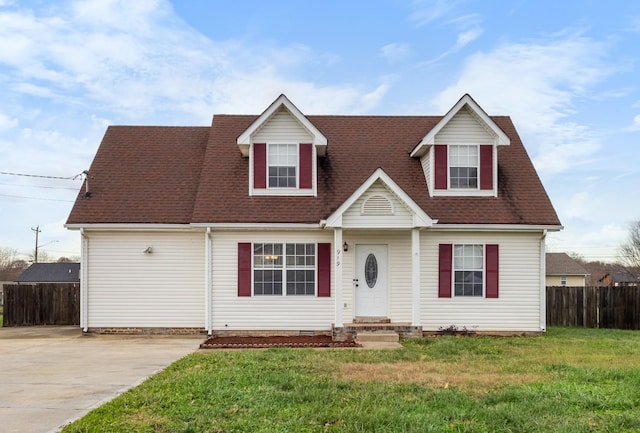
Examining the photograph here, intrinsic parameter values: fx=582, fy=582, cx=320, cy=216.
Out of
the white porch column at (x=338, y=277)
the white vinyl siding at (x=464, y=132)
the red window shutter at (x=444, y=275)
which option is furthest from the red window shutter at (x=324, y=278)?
the white vinyl siding at (x=464, y=132)

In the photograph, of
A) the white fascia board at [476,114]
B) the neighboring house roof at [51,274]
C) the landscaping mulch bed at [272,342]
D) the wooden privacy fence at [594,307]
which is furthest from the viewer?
the neighboring house roof at [51,274]

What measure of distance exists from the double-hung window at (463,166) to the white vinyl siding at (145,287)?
25.4 feet

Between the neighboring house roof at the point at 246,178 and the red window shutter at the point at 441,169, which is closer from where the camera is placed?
the neighboring house roof at the point at 246,178

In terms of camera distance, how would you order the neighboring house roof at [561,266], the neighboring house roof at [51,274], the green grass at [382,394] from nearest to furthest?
the green grass at [382,394]
the neighboring house roof at [561,266]
the neighboring house roof at [51,274]

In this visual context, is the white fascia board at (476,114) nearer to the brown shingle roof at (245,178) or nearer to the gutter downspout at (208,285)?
the brown shingle roof at (245,178)

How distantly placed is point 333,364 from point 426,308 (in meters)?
6.15

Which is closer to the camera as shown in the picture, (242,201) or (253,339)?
(253,339)

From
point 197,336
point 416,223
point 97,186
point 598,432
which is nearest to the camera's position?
point 598,432

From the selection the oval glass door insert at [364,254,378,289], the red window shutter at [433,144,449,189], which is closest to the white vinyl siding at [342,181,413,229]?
the oval glass door insert at [364,254,378,289]

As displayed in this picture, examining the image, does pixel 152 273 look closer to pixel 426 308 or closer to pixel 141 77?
pixel 141 77

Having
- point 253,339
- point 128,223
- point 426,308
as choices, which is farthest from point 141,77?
point 426,308

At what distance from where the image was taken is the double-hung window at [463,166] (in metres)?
17.1

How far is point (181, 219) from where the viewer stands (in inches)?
649

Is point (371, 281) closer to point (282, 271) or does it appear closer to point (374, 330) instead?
point (374, 330)
